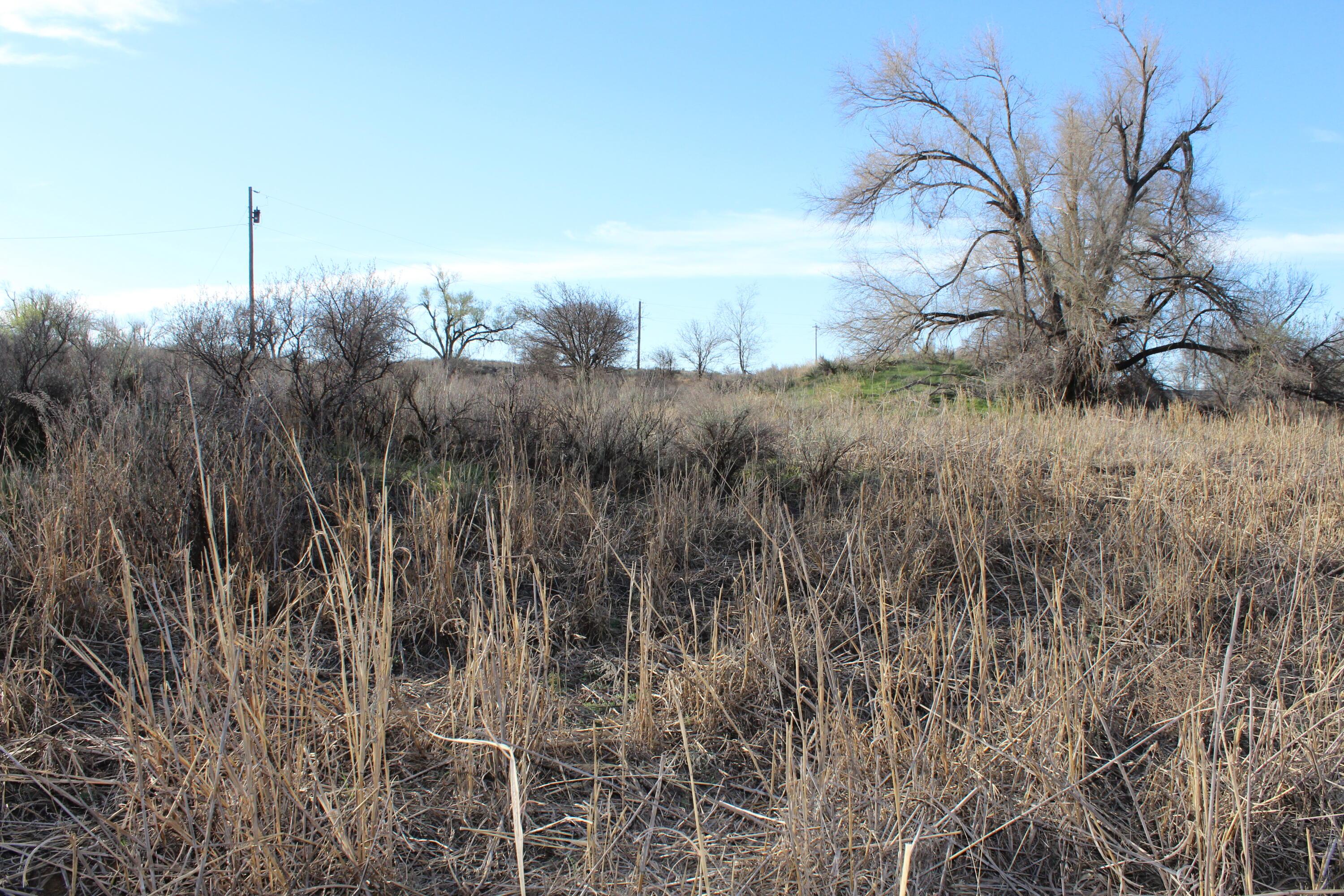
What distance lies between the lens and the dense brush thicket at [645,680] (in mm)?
1845

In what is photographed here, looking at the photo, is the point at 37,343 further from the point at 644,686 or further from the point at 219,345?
the point at 644,686

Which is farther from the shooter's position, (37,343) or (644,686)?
(37,343)

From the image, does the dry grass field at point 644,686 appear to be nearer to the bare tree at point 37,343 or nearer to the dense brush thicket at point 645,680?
the dense brush thicket at point 645,680

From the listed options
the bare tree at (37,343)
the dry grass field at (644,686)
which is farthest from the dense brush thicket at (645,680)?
the bare tree at (37,343)

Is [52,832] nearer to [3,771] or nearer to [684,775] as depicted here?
[3,771]

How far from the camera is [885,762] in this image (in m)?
2.36

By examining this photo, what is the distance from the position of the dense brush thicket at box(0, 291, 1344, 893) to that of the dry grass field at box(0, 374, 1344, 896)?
0.02 metres

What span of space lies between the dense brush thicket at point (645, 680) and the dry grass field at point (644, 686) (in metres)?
0.02

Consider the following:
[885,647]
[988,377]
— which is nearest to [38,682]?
[885,647]

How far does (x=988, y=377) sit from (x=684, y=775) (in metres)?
15.8

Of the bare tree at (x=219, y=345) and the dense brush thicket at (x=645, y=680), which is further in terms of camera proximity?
the bare tree at (x=219, y=345)

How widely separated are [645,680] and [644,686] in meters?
0.02

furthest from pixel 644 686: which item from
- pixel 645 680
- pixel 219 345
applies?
pixel 219 345

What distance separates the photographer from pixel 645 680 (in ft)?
8.64
